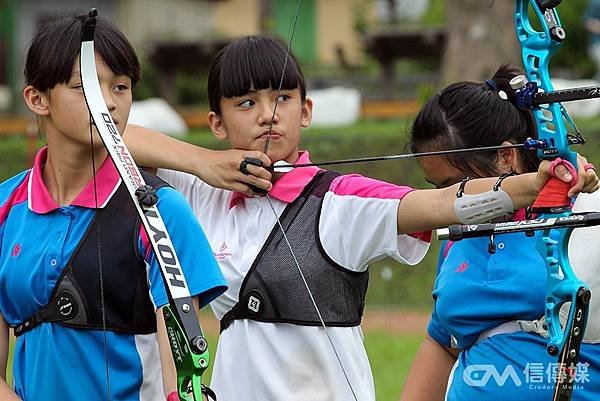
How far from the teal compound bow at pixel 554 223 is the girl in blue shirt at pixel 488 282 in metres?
0.14

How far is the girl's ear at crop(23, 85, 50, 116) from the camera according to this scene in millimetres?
3135

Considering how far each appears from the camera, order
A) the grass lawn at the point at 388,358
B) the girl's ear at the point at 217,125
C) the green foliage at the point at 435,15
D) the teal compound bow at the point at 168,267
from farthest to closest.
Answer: the green foliage at the point at 435,15 < the grass lawn at the point at 388,358 < the girl's ear at the point at 217,125 < the teal compound bow at the point at 168,267

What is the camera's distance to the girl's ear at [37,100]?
10.3ft

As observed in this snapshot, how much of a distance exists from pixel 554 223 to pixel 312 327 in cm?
77

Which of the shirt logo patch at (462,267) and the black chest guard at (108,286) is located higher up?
the black chest guard at (108,286)

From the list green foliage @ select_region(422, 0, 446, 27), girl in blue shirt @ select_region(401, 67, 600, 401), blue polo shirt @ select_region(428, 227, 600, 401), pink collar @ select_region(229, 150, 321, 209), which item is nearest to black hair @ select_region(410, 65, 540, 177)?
girl in blue shirt @ select_region(401, 67, 600, 401)

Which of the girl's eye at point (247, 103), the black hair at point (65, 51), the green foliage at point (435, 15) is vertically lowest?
the green foliage at point (435, 15)

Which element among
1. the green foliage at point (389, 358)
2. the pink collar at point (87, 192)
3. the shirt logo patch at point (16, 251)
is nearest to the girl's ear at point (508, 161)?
the pink collar at point (87, 192)

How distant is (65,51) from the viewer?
3.06m

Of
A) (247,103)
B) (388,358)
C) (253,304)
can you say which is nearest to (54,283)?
(253,304)

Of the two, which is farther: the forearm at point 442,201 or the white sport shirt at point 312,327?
the white sport shirt at point 312,327

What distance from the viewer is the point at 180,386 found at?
9.06ft

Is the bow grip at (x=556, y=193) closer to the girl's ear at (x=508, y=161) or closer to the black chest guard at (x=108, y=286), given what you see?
the girl's ear at (x=508, y=161)

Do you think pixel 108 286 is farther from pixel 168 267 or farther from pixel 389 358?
pixel 389 358
